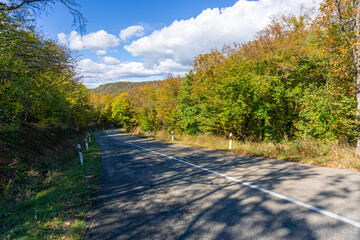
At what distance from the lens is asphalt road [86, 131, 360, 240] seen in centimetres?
283

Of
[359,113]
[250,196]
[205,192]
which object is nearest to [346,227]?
[250,196]

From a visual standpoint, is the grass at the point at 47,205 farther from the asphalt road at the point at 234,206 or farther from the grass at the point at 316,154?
the grass at the point at 316,154

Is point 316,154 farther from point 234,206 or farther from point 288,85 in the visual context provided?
point 288,85

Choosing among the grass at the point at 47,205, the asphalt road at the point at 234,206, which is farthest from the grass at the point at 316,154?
the grass at the point at 47,205

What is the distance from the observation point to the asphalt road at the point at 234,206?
2828 millimetres

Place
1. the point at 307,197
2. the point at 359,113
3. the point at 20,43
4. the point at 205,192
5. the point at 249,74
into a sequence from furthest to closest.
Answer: the point at 249,74 → the point at 359,113 → the point at 20,43 → the point at 205,192 → the point at 307,197

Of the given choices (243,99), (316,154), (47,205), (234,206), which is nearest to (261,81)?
(243,99)

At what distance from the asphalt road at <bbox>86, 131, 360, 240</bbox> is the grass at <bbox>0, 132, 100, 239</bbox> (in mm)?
358

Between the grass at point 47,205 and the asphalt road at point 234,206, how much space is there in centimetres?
36

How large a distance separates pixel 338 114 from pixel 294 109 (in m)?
4.52

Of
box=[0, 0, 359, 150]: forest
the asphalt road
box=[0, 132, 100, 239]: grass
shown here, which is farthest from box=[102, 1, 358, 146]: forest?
box=[0, 132, 100, 239]: grass

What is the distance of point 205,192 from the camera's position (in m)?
4.51

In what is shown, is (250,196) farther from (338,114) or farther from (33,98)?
(33,98)

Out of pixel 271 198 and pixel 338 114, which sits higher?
pixel 338 114
